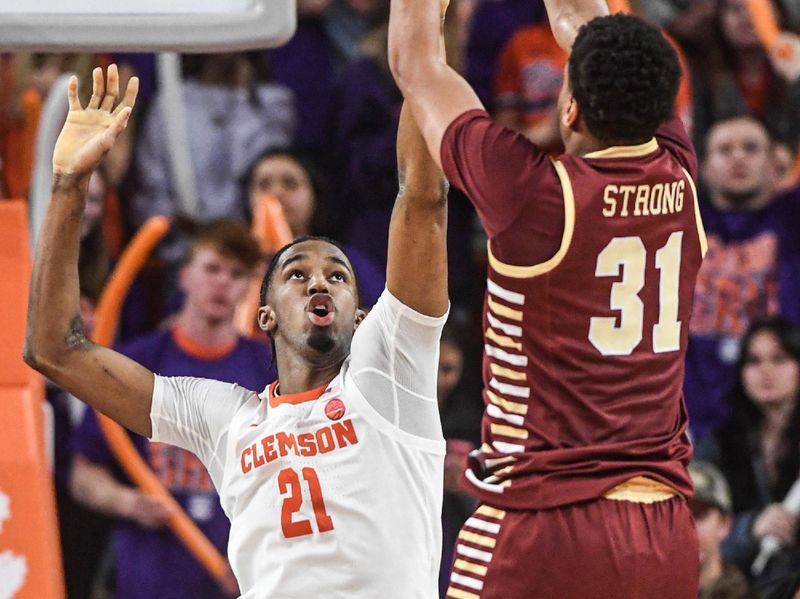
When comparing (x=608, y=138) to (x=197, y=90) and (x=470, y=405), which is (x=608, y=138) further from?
(x=197, y=90)

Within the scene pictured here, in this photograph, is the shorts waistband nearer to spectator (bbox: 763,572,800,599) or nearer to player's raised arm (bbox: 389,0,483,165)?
player's raised arm (bbox: 389,0,483,165)

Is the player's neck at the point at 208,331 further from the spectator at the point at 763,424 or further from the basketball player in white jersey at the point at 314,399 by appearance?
the basketball player in white jersey at the point at 314,399

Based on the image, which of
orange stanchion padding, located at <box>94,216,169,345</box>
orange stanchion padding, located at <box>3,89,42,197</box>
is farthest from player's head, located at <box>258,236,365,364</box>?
orange stanchion padding, located at <box>3,89,42,197</box>

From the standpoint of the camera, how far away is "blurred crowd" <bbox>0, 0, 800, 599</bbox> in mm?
6594

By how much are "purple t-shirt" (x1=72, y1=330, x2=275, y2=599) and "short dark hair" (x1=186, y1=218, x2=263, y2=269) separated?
0.33 meters

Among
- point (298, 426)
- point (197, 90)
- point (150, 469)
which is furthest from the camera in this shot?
point (197, 90)

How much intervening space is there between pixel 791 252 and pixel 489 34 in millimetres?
1799

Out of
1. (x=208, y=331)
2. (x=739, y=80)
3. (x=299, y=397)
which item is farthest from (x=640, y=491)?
(x=739, y=80)

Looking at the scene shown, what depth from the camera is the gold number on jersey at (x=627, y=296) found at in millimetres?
3510

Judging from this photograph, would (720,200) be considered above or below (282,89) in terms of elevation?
below

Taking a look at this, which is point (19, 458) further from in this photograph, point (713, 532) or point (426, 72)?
point (713, 532)

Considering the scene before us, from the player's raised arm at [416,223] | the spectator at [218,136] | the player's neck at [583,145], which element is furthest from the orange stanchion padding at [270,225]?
the player's neck at [583,145]

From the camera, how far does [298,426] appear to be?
4.06 m

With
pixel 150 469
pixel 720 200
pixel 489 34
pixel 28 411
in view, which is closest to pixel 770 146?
pixel 720 200
